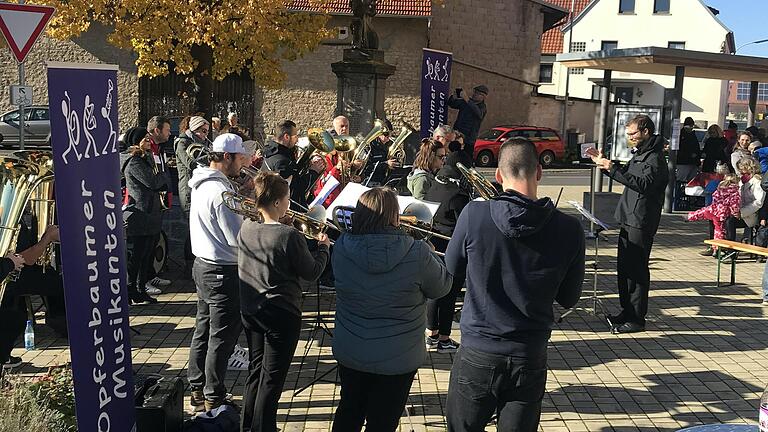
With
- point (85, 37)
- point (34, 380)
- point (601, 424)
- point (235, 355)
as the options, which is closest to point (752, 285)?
point (601, 424)

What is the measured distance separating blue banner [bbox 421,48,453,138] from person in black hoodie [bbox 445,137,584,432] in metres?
8.67

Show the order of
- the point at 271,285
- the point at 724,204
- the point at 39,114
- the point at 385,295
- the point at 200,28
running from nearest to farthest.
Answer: the point at 385,295
the point at 271,285
the point at 724,204
the point at 200,28
the point at 39,114

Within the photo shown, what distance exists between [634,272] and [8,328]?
5.47 meters

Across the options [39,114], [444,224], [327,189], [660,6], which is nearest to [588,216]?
[444,224]

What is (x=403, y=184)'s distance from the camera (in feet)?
31.6

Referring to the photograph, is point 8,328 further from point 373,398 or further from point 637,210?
point 637,210

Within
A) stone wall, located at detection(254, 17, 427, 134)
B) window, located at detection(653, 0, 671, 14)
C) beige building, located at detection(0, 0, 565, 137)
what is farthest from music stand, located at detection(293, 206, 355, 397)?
window, located at detection(653, 0, 671, 14)

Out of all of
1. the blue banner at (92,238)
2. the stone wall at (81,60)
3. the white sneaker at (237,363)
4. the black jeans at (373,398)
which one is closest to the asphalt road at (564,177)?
the stone wall at (81,60)

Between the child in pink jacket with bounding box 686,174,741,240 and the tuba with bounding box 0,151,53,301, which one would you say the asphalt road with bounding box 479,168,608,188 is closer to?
the child in pink jacket with bounding box 686,174,741,240

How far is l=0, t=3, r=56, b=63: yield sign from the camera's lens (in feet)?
27.8

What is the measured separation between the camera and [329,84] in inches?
1214

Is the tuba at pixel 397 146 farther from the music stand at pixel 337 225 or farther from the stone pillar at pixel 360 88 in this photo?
the stone pillar at pixel 360 88

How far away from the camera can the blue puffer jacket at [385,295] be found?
415 cm

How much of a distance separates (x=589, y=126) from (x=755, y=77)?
2157 cm
